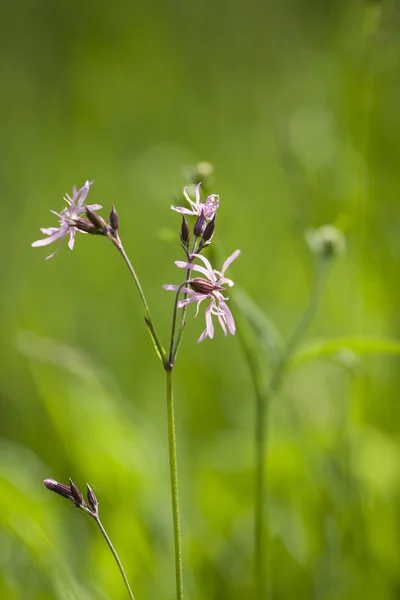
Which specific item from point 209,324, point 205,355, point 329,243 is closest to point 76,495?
point 209,324

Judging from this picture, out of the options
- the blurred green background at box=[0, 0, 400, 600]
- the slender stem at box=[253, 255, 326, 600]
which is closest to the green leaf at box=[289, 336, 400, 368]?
the slender stem at box=[253, 255, 326, 600]

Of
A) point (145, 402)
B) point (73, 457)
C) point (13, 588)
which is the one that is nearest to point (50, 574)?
point (13, 588)

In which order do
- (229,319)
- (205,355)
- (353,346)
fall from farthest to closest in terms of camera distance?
(205,355) → (353,346) → (229,319)

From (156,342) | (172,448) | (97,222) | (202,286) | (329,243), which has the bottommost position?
(172,448)

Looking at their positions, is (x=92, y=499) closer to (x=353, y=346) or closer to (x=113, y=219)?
(x=113, y=219)

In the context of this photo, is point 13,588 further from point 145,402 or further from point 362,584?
point 145,402

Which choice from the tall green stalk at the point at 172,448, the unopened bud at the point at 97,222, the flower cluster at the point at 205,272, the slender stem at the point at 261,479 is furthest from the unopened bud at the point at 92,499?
the slender stem at the point at 261,479
